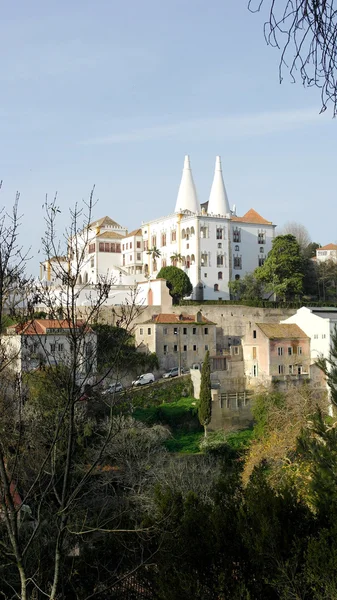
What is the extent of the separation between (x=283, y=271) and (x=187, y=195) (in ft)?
46.7

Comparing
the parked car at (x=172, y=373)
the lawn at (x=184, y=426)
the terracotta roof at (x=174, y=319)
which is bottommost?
the lawn at (x=184, y=426)

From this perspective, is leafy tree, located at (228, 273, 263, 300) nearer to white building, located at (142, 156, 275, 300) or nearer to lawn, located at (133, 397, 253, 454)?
white building, located at (142, 156, 275, 300)

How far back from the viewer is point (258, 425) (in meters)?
34.3

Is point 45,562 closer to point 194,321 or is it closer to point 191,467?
point 191,467

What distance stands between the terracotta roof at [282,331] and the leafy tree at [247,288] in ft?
33.8

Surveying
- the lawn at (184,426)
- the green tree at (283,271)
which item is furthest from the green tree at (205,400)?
the green tree at (283,271)

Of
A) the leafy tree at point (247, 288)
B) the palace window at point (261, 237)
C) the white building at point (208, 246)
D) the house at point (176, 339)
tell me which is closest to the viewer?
the house at point (176, 339)

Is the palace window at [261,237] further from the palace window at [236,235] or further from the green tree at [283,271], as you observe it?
the green tree at [283,271]

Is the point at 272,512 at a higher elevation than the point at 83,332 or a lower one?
lower

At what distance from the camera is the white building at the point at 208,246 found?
53125 millimetres

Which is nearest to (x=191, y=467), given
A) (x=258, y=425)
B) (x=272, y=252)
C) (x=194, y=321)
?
(x=258, y=425)

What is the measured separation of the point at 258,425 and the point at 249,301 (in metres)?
14.6

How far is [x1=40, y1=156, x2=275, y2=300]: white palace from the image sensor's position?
53375mm

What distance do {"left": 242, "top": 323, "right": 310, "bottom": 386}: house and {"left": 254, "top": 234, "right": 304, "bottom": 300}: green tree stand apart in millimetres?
11087
